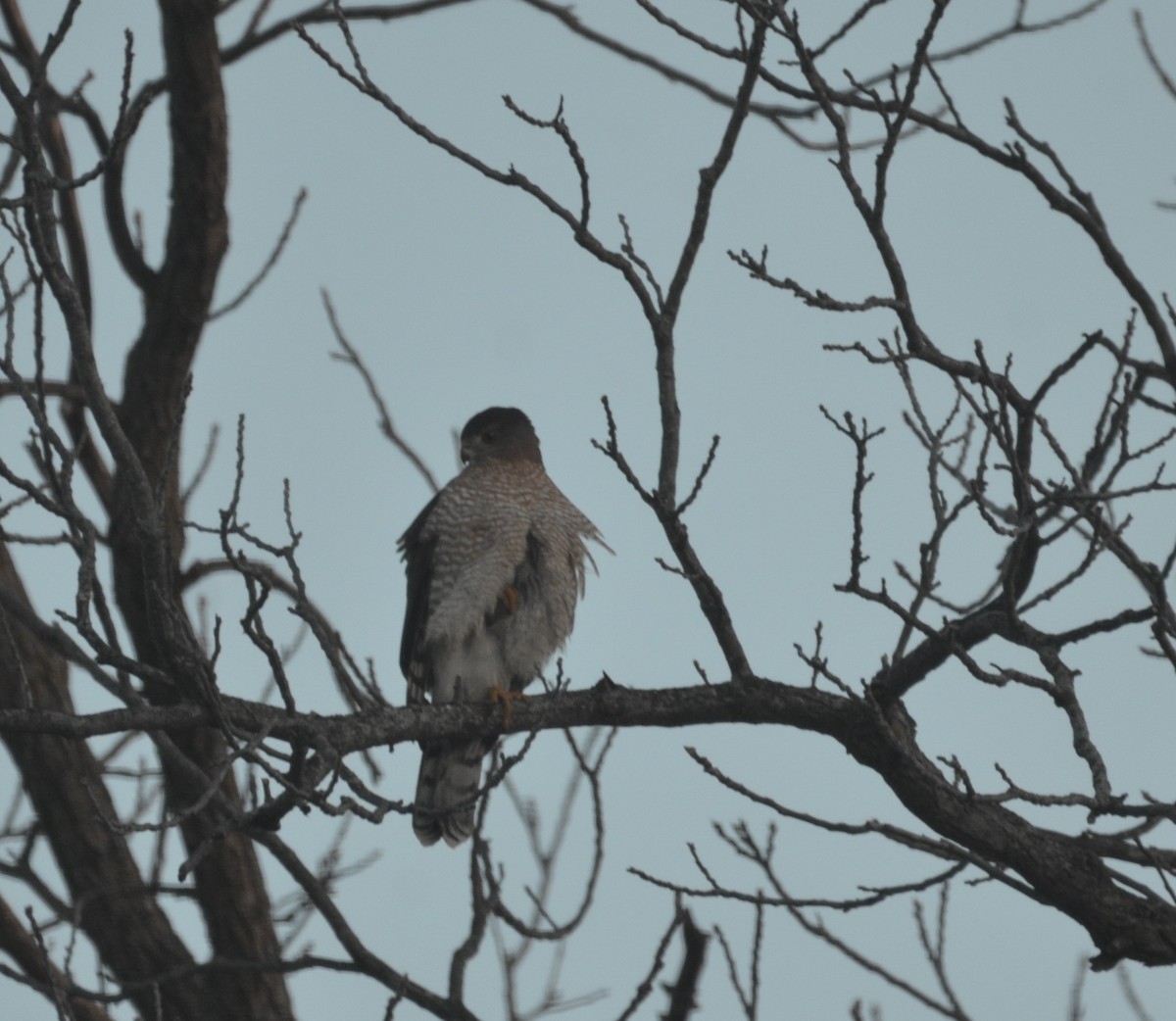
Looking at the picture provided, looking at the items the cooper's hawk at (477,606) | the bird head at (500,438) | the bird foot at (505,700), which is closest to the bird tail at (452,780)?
the cooper's hawk at (477,606)

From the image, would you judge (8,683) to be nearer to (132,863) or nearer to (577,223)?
(132,863)

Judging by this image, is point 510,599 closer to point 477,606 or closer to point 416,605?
point 477,606

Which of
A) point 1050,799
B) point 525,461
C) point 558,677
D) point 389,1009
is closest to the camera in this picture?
point 1050,799

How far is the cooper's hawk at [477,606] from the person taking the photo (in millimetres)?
5820

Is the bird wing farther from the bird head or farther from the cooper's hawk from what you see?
the bird head

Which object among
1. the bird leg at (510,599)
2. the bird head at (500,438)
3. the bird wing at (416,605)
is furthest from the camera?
the bird head at (500,438)

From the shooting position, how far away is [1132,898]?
3.49m

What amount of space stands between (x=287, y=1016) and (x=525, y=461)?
235 cm

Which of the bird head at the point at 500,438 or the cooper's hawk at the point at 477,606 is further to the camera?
the bird head at the point at 500,438

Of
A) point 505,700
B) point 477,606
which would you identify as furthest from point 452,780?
point 505,700

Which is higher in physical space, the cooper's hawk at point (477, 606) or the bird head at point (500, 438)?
the bird head at point (500, 438)

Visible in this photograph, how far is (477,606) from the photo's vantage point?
19.0ft

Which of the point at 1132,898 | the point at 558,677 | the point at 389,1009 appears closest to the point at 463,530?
the point at 558,677

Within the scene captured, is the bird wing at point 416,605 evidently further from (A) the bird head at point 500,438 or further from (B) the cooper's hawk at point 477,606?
(A) the bird head at point 500,438
